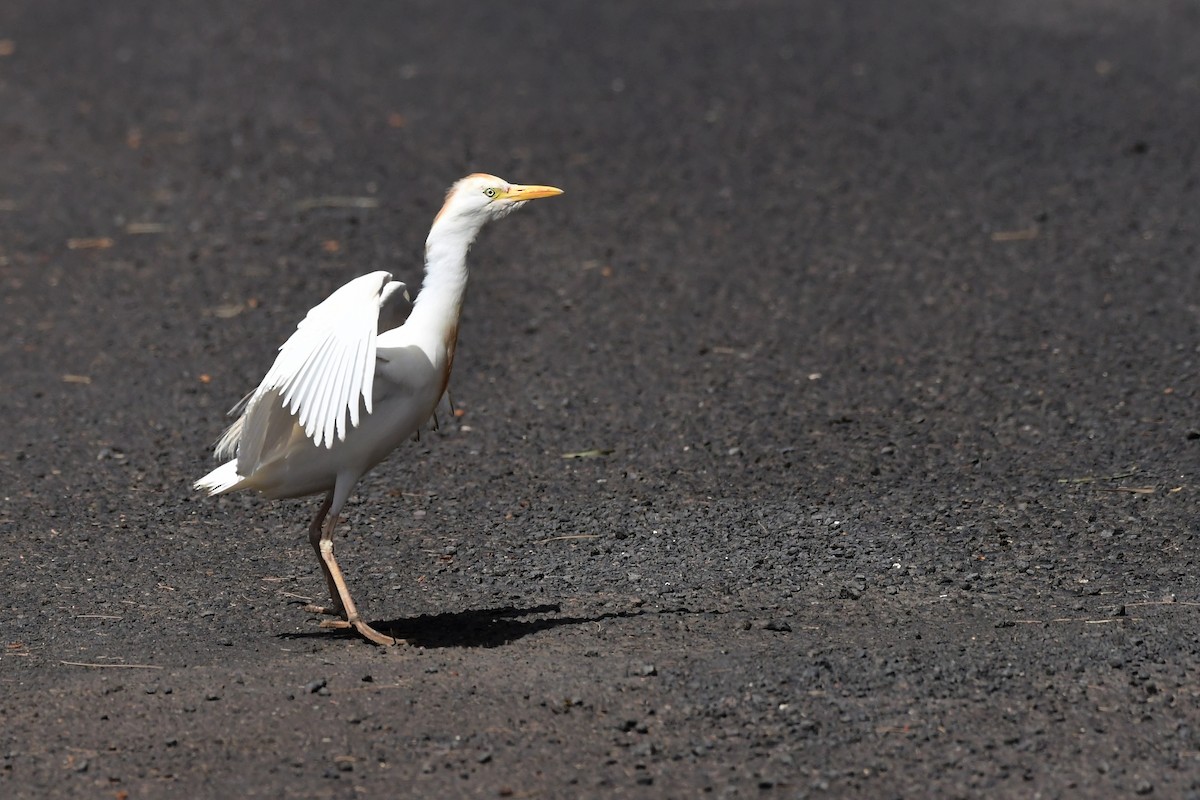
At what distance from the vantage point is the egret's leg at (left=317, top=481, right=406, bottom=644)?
5.80 metres

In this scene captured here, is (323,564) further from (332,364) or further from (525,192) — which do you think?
(525,192)

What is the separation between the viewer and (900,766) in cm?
469

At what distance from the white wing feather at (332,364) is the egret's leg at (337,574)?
389 millimetres

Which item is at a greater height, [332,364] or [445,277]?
[445,277]

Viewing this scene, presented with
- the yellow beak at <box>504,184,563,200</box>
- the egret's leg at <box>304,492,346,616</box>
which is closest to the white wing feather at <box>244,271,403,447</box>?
the egret's leg at <box>304,492,346,616</box>

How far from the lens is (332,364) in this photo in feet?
18.0

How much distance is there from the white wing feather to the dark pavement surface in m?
0.86

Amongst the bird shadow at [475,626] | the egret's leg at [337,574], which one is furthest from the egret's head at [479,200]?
the bird shadow at [475,626]

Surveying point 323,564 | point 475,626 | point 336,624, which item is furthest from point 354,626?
point 475,626

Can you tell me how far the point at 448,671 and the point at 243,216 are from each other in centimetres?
640

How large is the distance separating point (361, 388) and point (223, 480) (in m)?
0.93

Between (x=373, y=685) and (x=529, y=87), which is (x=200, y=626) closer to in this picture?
(x=373, y=685)

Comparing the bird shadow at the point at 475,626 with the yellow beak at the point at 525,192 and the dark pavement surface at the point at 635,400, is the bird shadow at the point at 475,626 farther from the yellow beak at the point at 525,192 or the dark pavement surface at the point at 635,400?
the yellow beak at the point at 525,192

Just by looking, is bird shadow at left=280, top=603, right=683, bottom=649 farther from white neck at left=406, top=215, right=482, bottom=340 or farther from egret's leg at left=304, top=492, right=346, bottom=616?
white neck at left=406, top=215, right=482, bottom=340
